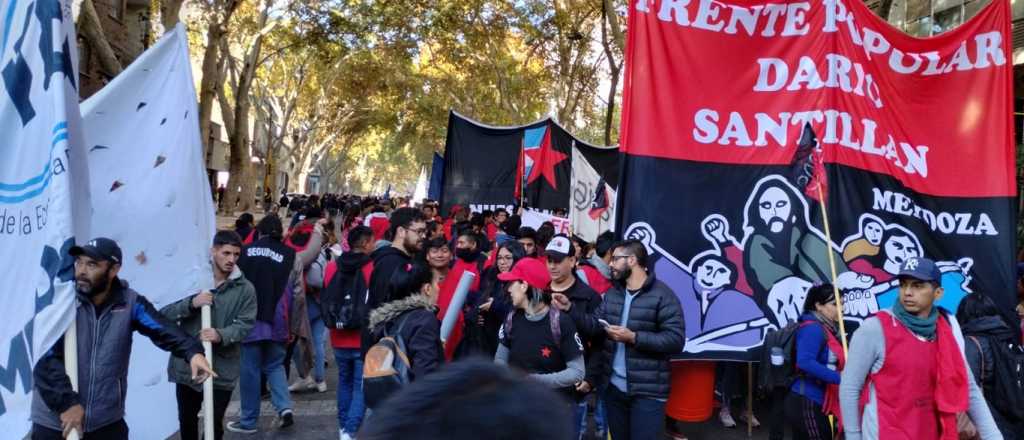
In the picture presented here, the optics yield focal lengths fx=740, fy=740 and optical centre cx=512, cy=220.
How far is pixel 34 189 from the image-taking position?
9.85 feet

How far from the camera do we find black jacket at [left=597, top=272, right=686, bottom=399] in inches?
163

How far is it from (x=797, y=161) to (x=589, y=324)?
169cm

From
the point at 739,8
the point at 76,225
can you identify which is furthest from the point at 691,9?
the point at 76,225

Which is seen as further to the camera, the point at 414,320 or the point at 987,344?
the point at 987,344

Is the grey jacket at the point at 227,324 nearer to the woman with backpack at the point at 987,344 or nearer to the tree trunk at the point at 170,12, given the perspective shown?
the woman with backpack at the point at 987,344

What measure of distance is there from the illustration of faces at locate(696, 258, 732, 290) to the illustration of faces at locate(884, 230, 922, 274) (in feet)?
3.45

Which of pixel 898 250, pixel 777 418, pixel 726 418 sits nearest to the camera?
pixel 898 250

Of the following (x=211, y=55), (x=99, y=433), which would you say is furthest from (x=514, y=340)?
A: (x=211, y=55)

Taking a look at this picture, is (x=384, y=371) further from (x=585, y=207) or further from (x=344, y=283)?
(x=585, y=207)

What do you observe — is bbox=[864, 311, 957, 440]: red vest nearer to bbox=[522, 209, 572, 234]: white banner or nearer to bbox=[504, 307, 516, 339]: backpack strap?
bbox=[504, 307, 516, 339]: backpack strap

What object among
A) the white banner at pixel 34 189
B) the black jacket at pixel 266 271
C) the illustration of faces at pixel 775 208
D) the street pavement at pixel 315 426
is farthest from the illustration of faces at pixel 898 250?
the white banner at pixel 34 189

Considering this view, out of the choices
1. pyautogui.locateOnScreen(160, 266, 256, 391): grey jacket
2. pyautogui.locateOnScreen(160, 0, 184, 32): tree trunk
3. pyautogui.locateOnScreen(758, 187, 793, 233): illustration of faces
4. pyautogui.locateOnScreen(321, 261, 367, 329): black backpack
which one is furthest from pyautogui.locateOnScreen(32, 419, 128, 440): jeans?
pyautogui.locateOnScreen(160, 0, 184, 32): tree trunk

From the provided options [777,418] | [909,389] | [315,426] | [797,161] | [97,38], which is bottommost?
[315,426]

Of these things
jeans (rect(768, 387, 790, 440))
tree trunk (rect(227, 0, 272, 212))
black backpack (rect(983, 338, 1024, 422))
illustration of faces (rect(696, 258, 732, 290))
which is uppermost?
tree trunk (rect(227, 0, 272, 212))
